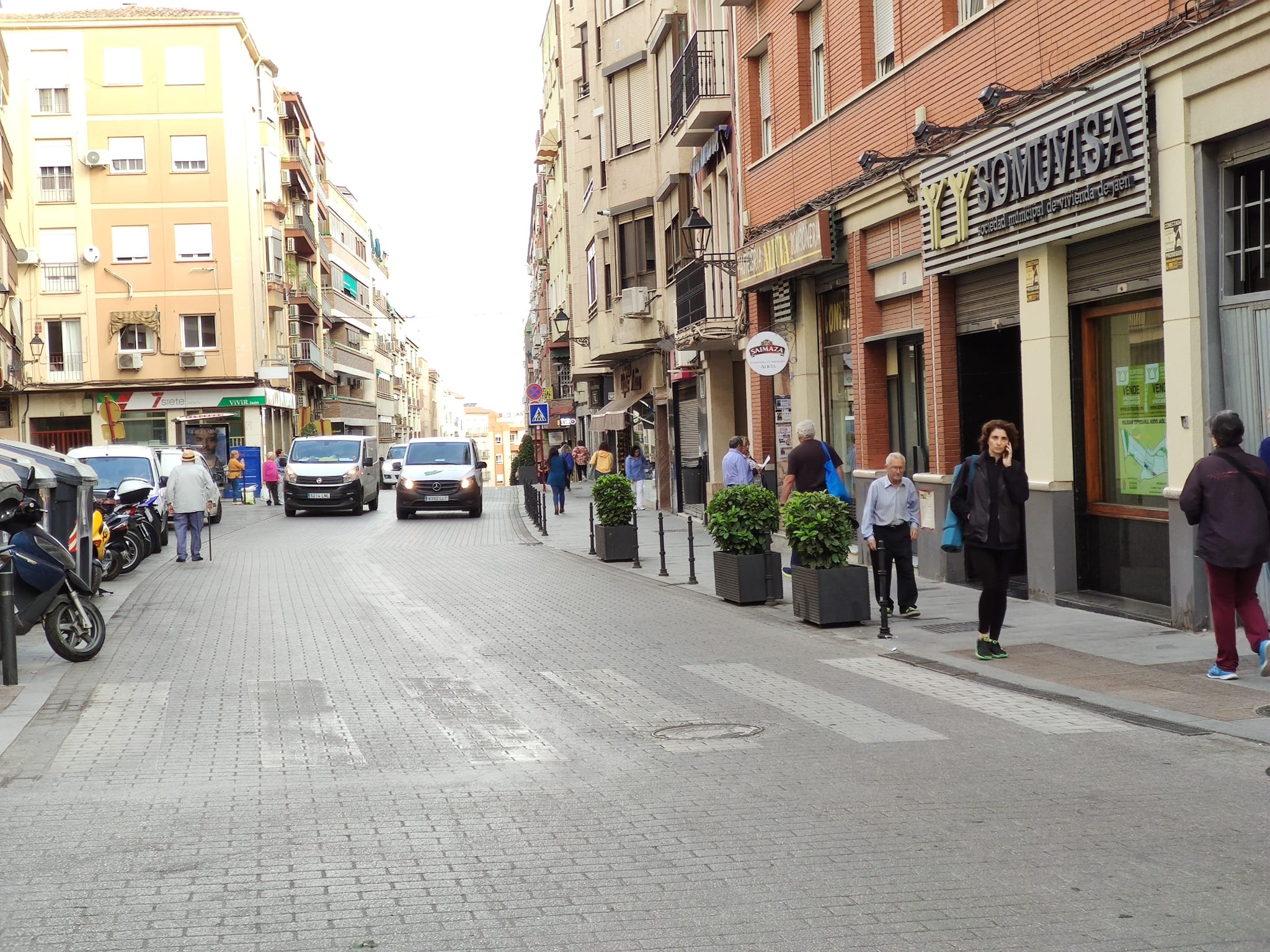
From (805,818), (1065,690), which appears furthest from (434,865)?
(1065,690)

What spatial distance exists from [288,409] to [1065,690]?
61.8 meters

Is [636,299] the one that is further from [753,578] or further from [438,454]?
[753,578]

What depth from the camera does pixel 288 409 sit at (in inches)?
2665

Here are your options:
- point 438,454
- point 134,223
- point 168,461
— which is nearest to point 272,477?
point 438,454

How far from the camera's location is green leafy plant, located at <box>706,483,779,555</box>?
1483 cm

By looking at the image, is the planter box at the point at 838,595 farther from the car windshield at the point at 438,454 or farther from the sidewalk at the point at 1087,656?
the car windshield at the point at 438,454

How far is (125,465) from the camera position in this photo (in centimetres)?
2642

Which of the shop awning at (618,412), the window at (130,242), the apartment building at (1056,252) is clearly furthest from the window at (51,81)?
the apartment building at (1056,252)

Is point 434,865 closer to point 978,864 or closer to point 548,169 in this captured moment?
point 978,864

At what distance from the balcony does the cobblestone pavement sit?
1622 cm

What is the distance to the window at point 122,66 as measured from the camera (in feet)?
190

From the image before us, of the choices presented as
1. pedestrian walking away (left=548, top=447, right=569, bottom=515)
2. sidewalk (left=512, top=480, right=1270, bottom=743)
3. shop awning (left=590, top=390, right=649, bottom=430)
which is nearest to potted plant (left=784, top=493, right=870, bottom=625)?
sidewalk (left=512, top=480, right=1270, bottom=743)

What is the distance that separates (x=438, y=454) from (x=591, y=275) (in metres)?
9.07

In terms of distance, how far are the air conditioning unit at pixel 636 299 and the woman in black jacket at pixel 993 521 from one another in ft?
75.4
